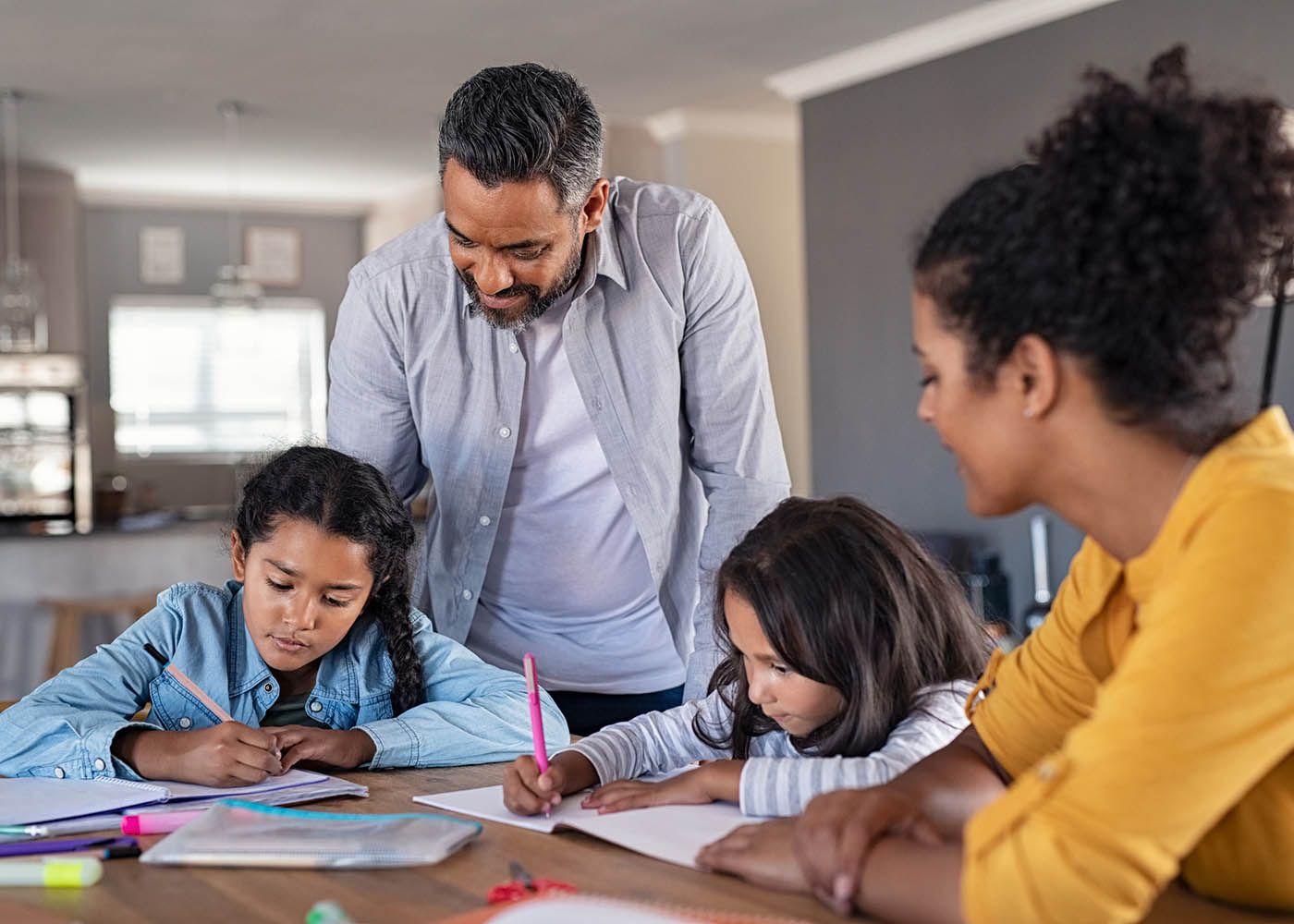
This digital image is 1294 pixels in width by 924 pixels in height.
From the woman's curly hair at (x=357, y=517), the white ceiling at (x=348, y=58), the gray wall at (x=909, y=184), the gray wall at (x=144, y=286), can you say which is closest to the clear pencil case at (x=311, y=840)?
the woman's curly hair at (x=357, y=517)

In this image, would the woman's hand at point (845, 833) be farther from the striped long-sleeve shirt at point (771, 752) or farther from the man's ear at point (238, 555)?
the man's ear at point (238, 555)

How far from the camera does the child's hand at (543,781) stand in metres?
1.27

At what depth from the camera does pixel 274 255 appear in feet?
28.3

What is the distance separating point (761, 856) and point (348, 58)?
4.99 meters

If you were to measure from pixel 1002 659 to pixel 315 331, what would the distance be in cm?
796

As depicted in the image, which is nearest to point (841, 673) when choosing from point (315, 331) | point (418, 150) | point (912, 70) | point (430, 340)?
point (430, 340)

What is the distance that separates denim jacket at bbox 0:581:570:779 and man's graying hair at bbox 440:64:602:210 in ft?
1.86

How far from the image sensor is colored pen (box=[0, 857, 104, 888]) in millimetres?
1075

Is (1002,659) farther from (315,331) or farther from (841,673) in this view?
(315,331)

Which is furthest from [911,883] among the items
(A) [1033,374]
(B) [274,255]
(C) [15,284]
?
(B) [274,255]

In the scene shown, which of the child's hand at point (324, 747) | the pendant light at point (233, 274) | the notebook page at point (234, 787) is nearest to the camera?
the notebook page at point (234, 787)

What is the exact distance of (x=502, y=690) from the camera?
1692 millimetres

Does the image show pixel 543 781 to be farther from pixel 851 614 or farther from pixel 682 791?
pixel 851 614

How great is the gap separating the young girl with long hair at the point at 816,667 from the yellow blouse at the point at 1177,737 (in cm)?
43
